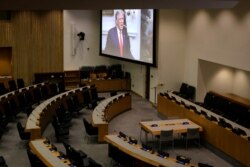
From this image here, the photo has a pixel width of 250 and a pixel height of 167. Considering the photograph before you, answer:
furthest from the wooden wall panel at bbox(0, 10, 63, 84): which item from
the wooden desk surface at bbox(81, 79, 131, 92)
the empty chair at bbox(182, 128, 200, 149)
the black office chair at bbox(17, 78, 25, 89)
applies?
the empty chair at bbox(182, 128, 200, 149)

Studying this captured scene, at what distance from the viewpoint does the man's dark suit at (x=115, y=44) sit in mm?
21469

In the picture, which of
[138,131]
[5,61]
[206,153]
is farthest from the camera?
[5,61]

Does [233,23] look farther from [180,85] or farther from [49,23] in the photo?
[49,23]

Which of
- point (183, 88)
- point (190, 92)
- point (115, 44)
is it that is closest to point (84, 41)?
point (115, 44)

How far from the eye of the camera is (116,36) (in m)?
22.2

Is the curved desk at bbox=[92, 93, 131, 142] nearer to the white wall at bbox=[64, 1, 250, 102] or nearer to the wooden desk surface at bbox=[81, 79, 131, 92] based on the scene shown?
the white wall at bbox=[64, 1, 250, 102]

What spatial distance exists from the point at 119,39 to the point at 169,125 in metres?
8.69

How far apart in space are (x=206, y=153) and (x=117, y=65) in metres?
11.4

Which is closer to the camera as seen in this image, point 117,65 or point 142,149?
point 142,149

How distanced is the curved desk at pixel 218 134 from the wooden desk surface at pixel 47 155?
203 inches

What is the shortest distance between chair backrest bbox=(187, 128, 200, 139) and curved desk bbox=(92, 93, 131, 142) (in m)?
2.82

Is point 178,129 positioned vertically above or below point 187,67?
below

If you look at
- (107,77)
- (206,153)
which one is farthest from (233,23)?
(107,77)

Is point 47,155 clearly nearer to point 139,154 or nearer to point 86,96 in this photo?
point 139,154
